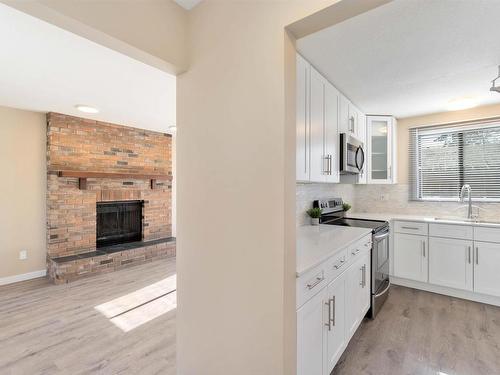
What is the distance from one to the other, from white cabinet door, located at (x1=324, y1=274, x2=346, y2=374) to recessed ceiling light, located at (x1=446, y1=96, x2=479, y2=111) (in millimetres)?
2703

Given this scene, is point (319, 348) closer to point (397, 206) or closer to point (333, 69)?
point (333, 69)

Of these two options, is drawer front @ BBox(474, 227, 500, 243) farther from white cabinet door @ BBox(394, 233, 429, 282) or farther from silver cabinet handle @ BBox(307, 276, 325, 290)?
silver cabinet handle @ BBox(307, 276, 325, 290)

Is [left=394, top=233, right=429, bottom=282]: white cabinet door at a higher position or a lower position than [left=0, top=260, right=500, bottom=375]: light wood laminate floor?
higher

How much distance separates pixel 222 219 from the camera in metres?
1.37

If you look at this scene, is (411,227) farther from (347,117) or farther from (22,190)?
(22,190)

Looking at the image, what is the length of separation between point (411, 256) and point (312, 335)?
2.58m

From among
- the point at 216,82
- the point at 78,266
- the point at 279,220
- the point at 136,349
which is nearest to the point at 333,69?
the point at 216,82

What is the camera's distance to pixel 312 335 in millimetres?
1446

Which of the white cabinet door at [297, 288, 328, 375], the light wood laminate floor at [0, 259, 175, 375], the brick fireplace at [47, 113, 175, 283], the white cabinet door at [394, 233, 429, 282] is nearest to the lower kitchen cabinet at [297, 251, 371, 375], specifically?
the white cabinet door at [297, 288, 328, 375]

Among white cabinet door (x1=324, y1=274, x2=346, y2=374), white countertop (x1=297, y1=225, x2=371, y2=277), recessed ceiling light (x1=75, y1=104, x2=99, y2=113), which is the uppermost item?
recessed ceiling light (x1=75, y1=104, x2=99, y2=113)

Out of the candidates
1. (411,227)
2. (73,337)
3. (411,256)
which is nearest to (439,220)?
(411,227)

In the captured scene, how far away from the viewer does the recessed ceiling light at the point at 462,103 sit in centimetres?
293

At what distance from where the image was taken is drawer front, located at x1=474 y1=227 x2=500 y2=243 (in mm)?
2785

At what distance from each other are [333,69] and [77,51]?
7.01ft
